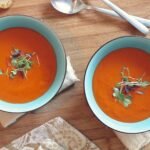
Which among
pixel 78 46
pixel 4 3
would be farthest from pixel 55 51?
pixel 4 3

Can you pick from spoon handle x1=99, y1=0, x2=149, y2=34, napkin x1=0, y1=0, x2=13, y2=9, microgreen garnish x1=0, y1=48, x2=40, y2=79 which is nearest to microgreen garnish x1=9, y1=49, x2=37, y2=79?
microgreen garnish x1=0, y1=48, x2=40, y2=79

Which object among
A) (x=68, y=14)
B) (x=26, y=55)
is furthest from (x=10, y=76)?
(x=68, y=14)

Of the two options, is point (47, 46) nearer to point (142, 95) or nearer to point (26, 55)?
point (26, 55)

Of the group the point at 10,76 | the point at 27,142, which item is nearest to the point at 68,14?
the point at 10,76

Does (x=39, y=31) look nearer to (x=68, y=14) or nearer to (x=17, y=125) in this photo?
(x=68, y=14)

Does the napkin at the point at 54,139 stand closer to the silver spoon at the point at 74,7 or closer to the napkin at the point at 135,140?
the napkin at the point at 135,140

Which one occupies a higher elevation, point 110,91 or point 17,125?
point 110,91

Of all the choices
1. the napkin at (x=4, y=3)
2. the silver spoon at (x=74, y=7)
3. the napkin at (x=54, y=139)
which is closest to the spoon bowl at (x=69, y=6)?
the silver spoon at (x=74, y=7)

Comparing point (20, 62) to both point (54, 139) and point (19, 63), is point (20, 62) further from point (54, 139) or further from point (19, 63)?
point (54, 139)
